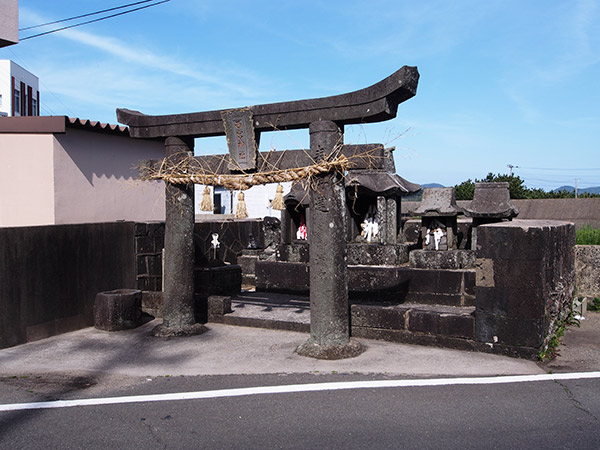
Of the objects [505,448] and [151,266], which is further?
[151,266]

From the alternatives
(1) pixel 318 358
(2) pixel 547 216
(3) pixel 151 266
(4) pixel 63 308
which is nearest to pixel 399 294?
(1) pixel 318 358

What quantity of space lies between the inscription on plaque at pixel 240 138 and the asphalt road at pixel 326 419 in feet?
10.3

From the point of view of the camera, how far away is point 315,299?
7.02 metres

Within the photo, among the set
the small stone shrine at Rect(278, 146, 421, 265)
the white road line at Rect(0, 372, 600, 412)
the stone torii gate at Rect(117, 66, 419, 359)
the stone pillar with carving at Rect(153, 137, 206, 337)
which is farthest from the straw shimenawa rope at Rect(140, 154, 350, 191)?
the small stone shrine at Rect(278, 146, 421, 265)

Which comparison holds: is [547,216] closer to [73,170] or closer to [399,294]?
[399,294]

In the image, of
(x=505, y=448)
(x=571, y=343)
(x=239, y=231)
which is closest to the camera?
(x=505, y=448)

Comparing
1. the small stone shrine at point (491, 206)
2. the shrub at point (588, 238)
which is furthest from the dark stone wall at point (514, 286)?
the shrub at point (588, 238)

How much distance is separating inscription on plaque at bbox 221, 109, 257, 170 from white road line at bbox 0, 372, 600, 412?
3223 millimetres

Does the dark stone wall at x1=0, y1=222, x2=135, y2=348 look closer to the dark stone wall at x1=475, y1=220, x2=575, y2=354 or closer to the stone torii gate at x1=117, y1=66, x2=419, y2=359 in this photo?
the stone torii gate at x1=117, y1=66, x2=419, y2=359

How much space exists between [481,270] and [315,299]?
2221 mm

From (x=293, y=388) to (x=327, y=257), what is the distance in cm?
189

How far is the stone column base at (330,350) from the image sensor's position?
682 centimetres

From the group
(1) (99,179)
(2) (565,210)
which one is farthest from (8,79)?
(2) (565,210)

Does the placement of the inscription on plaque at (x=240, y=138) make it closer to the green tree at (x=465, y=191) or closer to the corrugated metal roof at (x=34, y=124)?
the corrugated metal roof at (x=34, y=124)
